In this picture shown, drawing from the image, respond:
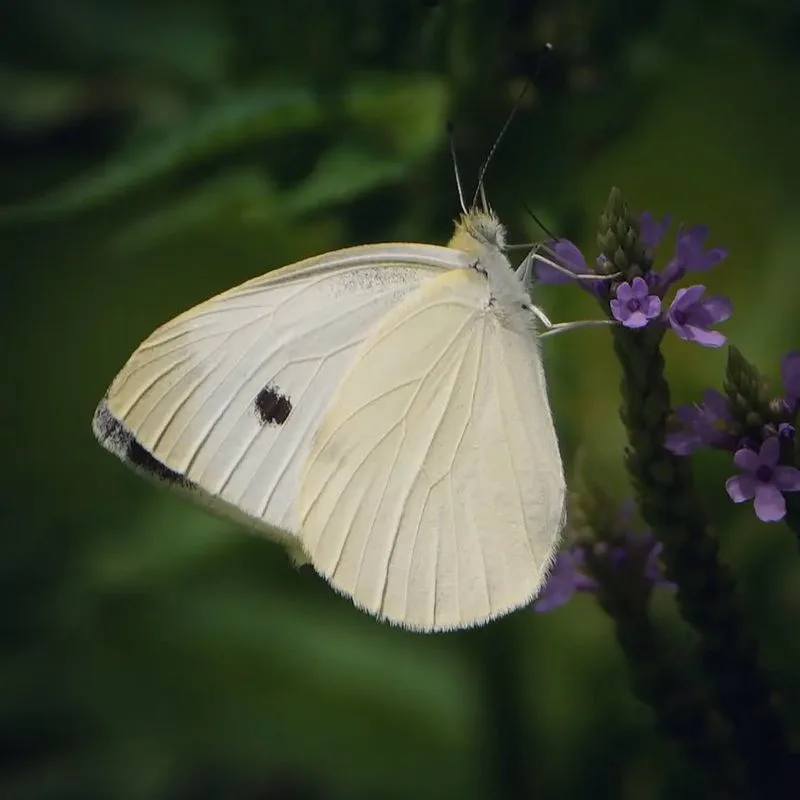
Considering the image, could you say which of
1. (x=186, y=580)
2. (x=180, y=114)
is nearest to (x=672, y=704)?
(x=186, y=580)

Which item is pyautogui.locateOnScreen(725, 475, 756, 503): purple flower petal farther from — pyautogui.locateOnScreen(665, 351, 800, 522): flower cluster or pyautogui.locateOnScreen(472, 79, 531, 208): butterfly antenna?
pyautogui.locateOnScreen(472, 79, 531, 208): butterfly antenna

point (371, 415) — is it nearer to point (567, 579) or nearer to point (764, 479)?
point (567, 579)

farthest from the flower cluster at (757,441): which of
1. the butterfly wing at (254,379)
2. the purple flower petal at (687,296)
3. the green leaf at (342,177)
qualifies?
the green leaf at (342,177)

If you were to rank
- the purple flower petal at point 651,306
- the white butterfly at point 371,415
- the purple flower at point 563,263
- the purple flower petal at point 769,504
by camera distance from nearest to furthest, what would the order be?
the purple flower petal at point 769,504 → the purple flower petal at point 651,306 → the purple flower at point 563,263 → the white butterfly at point 371,415

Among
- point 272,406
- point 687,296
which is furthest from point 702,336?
point 272,406

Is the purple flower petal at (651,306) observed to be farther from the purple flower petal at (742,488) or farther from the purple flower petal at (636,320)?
the purple flower petal at (742,488)

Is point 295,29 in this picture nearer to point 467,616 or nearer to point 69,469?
point 467,616
